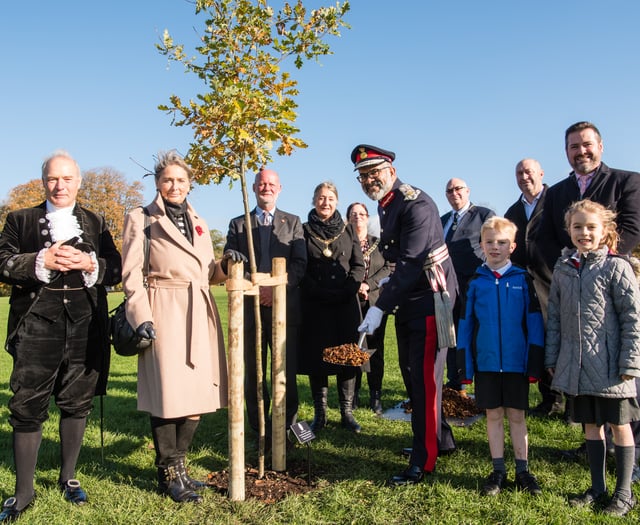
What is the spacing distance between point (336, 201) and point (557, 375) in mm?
3077

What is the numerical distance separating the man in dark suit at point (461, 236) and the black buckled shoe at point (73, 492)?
455cm

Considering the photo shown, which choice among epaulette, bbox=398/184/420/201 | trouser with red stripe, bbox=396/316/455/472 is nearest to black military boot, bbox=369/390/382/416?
trouser with red stripe, bbox=396/316/455/472

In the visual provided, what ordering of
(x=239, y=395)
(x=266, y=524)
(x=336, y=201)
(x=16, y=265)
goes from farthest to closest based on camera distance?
(x=336, y=201) < (x=239, y=395) < (x=16, y=265) < (x=266, y=524)

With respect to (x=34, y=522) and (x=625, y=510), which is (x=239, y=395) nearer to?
(x=34, y=522)

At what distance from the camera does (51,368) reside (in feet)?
13.6

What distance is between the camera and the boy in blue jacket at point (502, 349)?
4.24m

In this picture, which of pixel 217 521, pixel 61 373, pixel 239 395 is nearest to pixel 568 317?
pixel 239 395

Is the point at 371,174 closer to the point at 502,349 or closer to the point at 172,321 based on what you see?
the point at 502,349

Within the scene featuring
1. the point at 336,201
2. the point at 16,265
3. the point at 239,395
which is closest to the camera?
the point at 16,265

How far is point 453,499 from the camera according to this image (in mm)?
4055

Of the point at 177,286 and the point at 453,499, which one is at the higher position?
the point at 177,286

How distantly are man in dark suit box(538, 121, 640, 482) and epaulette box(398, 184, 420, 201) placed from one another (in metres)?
1.45

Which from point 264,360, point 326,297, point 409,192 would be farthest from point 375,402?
point 409,192

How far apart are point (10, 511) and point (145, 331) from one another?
1.58 m
